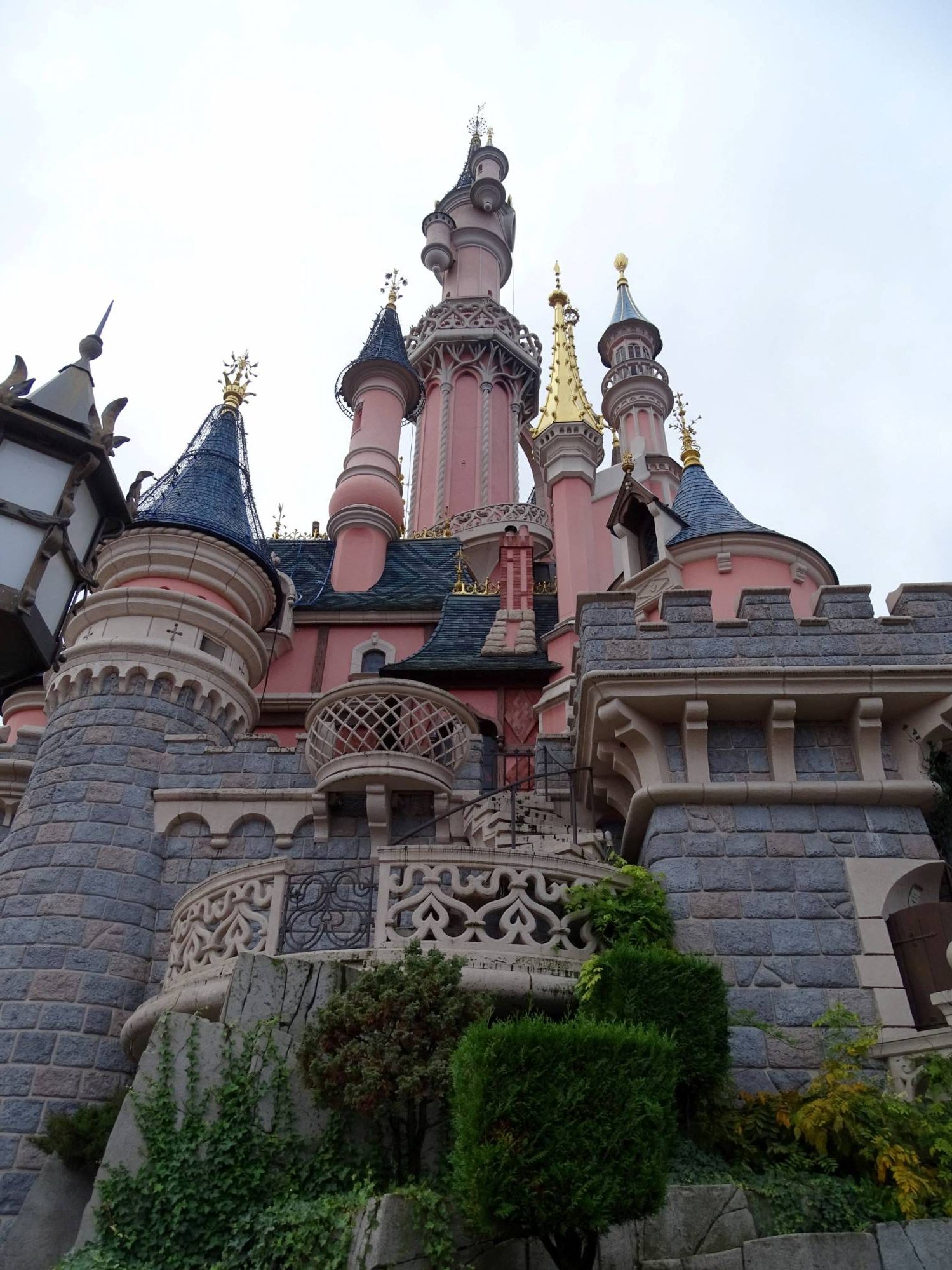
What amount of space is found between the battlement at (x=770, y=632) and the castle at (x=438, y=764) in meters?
0.03

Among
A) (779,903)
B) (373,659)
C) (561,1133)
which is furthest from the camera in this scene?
(373,659)

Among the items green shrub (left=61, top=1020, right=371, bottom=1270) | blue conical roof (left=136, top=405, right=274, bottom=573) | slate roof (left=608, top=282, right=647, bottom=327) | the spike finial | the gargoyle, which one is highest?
slate roof (left=608, top=282, right=647, bottom=327)

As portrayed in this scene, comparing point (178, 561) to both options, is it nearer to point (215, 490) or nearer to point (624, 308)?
point (215, 490)

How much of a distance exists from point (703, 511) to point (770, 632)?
4.26m

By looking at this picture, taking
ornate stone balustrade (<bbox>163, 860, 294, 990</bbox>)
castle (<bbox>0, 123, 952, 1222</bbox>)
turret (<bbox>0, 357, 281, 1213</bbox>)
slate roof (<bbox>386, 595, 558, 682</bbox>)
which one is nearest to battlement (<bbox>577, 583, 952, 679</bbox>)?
castle (<bbox>0, 123, 952, 1222</bbox>)

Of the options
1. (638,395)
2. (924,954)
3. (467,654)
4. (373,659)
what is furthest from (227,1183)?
(638,395)

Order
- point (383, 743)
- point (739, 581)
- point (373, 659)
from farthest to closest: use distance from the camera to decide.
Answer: point (373, 659), point (739, 581), point (383, 743)

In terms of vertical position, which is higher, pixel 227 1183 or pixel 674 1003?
pixel 674 1003

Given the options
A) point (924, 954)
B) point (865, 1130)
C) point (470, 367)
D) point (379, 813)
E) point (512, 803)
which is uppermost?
point (470, 367)

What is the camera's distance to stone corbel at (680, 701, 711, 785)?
1015 cm

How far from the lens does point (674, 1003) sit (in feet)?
26.3

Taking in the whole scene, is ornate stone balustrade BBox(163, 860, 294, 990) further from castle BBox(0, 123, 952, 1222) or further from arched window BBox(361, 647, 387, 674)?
arched window BBox(361, 647, 387, 674)

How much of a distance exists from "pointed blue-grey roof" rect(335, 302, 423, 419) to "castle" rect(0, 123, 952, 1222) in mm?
5589

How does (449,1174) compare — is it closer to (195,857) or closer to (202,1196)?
(202,1196)
